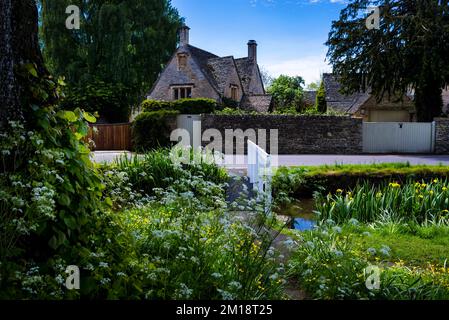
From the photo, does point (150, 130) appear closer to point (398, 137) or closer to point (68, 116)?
point (398, 137)

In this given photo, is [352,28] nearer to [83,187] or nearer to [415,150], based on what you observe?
[415,150]

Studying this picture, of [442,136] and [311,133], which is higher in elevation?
[311,133]

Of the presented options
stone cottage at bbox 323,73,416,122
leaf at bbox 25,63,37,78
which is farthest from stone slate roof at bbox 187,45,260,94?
leaf at bbox 25,63,37,78

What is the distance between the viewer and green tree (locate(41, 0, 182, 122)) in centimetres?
2808

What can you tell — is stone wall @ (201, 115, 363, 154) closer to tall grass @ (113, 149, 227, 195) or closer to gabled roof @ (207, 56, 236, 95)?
gabled roof @ (207, 56, 236, 95)

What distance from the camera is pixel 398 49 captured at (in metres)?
23.6

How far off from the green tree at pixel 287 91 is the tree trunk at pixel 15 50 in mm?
33668

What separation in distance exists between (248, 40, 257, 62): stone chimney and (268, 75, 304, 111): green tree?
365 cm

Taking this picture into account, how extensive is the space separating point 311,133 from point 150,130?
803 centimetres

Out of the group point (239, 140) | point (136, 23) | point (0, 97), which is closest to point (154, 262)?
point (0, 97)

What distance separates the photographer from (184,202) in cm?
421

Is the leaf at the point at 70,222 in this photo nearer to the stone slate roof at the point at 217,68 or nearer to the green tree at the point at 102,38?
the green tree at the point at 102,38

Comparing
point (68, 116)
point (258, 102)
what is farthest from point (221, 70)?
point (68, 116)

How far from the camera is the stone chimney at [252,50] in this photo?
36.5 metres
